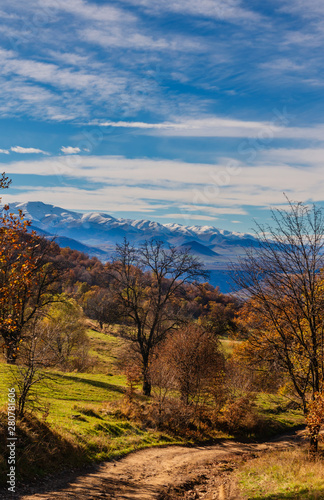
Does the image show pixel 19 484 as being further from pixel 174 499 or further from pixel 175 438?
pixel 175 438

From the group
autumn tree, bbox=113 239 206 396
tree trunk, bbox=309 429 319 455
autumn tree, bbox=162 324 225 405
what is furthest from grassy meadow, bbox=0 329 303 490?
tree trunk, bbox=309 429 319 455

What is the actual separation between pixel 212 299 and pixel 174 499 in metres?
159

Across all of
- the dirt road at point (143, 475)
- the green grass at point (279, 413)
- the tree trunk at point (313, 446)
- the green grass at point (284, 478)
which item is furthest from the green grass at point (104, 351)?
the tree trunk at point (313, 446)

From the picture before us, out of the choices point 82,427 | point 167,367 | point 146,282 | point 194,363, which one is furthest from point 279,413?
point 82,427

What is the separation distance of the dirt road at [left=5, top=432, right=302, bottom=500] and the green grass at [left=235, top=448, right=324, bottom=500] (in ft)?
5.75

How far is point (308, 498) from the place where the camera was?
35.0ft

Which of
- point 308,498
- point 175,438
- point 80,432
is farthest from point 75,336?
point 308,498

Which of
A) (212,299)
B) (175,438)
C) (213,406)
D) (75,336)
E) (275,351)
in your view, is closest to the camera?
(275,351)

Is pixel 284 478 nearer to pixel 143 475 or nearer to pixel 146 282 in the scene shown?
pixel 143 475

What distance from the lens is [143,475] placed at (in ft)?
49.5

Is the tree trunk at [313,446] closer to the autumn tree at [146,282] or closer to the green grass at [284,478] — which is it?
the green grass at [284,478]

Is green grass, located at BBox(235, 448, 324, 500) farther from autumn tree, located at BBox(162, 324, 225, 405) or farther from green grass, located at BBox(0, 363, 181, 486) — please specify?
Answer: autumn tree, located at BBox(162, 324, 225, 405)

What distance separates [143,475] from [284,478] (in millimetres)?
6064

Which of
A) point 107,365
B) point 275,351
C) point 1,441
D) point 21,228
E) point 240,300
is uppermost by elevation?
point 21,228
